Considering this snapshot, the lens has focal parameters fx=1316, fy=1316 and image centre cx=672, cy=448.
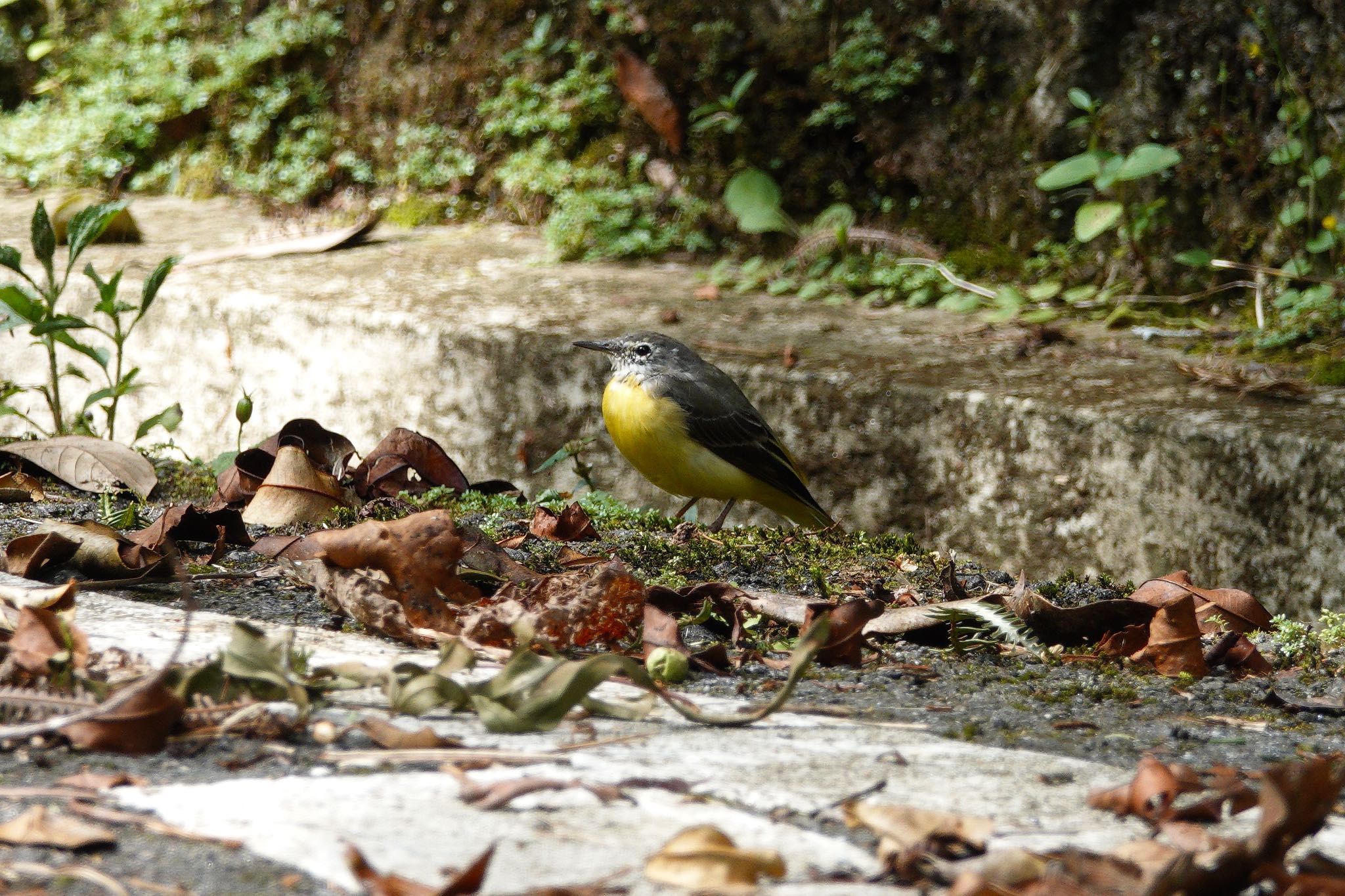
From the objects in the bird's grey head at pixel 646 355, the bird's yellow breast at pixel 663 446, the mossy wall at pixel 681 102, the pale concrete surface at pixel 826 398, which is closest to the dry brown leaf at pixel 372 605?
the bird's yellow breast at pixel 663 446

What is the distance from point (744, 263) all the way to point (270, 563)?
13.5ft

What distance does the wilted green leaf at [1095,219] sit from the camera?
5371mm

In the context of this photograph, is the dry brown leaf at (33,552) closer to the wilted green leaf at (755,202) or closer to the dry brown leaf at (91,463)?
the dry brown leaf at (91,463)

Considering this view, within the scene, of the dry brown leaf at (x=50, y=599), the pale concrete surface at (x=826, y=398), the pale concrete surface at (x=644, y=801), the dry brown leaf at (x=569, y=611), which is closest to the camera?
the pale concrete surface at (x=644, y=801)

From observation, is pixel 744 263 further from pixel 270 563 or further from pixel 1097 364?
pixel 270 563

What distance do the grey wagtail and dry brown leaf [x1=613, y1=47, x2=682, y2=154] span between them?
7.21 ft

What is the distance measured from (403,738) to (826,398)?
331 cm

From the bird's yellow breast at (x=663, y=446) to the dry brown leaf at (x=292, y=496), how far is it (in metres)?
1.58

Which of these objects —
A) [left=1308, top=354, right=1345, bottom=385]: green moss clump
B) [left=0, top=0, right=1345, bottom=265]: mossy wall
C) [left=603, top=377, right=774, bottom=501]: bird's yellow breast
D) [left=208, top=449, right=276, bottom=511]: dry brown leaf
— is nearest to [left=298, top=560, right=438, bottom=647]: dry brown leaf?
[left=208, top=449, right=276, bottom=511]: dry brown leaf

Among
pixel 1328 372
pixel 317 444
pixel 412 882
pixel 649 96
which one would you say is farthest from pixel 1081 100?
pixel 412 882

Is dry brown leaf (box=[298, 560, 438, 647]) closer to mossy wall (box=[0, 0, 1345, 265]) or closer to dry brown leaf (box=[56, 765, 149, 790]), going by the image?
dry brown leaf (box=[56, 765, 149, 790])

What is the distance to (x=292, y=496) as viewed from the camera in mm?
3105

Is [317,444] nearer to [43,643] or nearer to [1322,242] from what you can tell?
[43,643]

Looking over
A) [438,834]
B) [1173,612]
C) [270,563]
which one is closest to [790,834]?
[438,834]
